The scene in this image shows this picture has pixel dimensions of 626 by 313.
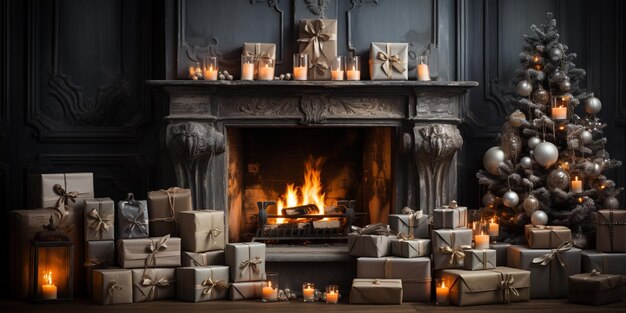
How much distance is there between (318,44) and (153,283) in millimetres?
1857

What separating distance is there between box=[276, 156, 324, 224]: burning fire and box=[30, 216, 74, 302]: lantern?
1.66 m

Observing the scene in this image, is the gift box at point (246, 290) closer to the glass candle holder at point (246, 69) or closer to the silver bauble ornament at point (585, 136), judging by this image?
the glass candle holder at point (246, 69)

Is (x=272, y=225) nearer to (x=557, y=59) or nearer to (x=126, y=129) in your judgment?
(x=126, y=129)

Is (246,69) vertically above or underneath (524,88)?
above

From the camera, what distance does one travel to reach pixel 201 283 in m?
5.74

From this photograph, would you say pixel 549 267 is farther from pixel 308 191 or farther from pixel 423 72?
pixel 308 191

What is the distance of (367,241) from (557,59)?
1762mm

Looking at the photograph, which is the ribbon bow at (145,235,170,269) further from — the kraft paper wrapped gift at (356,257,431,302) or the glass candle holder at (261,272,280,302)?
the kraft paper wrapped gift at (356,257,431,302)

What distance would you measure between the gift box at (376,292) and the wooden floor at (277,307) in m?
0.05

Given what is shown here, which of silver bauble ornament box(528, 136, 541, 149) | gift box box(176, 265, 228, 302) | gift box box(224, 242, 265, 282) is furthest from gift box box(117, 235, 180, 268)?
silver bauble ornament box(528, 136, 541, 149)

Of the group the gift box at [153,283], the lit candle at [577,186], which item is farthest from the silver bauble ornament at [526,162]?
the gift box at [153,283]

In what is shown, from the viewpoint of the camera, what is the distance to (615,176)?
6973 mm

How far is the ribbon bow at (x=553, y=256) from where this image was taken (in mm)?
5840

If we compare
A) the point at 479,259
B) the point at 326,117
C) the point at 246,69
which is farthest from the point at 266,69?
the point at 479,259
